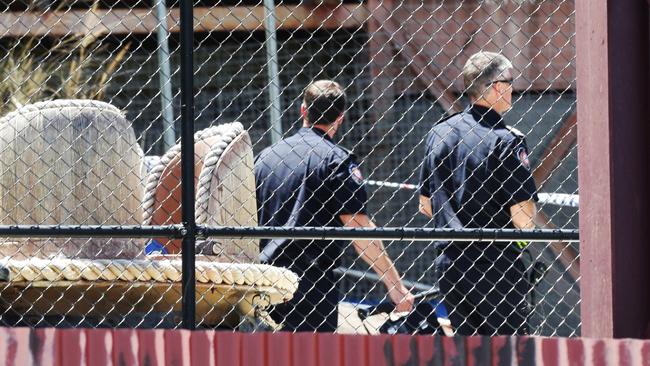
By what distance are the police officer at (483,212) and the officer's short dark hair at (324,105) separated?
489 mm

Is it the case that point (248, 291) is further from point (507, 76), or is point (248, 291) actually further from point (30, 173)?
point (507, 76)

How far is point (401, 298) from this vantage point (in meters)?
6.27

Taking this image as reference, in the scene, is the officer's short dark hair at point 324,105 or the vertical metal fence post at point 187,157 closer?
the vertical metal fence post at point 187,157

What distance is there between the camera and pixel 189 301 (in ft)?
16.3

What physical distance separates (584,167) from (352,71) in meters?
6.41

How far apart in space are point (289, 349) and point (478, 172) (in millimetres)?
2449

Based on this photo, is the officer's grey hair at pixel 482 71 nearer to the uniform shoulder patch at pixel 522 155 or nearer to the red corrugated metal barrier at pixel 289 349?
the uniform shoulder patch at pixel 522 155

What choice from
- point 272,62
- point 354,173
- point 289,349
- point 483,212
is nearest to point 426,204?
point 483,212

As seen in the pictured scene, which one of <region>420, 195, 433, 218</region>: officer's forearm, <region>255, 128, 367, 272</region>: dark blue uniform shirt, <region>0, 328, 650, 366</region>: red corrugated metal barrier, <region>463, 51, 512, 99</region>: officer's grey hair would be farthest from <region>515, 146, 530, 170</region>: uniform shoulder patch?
<region>0, 328, 650, 366</region>: red corrugated metal barrier

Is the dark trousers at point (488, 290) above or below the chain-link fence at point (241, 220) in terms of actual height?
below

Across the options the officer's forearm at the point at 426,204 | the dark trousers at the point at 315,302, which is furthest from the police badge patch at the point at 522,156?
the dark trousers at the point at 315,302

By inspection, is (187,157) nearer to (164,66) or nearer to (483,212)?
(483,212)

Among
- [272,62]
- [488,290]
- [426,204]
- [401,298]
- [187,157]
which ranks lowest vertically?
[401,298]

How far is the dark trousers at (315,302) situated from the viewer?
5871 mm
